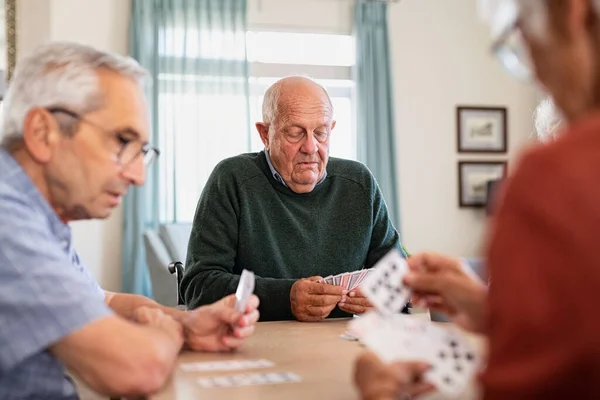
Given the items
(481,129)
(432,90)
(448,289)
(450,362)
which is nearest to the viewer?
(450,362)

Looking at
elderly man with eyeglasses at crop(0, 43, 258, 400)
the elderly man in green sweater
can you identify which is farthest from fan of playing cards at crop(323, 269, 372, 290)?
elderly man with eyeglasses at crop(0, 43, 258, 400)

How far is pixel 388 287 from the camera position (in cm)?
130

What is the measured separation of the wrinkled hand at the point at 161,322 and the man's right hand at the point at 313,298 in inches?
20.3

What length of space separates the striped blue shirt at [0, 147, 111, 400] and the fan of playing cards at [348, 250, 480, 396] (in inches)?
19.0

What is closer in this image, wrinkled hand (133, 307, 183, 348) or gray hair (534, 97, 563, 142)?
wrinkled hand (133, 307, 183, 348)

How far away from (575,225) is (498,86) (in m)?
6.42

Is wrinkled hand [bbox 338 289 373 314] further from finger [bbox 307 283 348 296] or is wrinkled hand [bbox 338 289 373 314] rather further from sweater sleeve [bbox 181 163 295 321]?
sweater sleeve [bbox 181 163 295 321]

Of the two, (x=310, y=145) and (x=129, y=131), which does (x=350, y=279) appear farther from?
(x=129, y=131)

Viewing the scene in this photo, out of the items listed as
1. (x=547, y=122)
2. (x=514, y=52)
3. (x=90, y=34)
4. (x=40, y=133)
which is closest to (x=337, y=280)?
(x=547, y=122)

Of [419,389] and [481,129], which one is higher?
[481,129]

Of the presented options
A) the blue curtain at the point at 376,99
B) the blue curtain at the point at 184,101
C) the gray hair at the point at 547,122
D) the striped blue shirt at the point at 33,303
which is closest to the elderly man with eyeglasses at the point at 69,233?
the striped blue shirt at the point at 33,303

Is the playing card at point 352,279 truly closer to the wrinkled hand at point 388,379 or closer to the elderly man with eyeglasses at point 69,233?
the elderly man with eyeglasses at point 69,233

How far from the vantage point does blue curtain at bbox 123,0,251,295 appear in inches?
227

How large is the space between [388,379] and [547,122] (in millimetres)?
1641
